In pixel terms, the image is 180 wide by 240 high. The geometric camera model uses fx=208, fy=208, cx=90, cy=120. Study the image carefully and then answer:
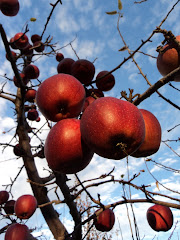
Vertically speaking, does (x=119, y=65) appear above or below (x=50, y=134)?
above

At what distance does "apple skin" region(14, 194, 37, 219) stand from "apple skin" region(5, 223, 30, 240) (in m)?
0.12

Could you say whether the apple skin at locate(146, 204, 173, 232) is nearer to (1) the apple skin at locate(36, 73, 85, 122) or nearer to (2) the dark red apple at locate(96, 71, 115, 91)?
(2) the dark red apple at locate(96, 71, 115, 91)

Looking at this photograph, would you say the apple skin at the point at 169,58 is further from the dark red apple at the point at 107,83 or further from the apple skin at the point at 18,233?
the apple skin at the point at 18,233

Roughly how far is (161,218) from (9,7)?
343cm

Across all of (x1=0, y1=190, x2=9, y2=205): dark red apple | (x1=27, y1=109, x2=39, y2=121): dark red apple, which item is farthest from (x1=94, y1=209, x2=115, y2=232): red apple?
(x1=27, y1=109, x2=39, y2=121): dark red apple

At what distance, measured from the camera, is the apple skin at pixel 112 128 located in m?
0.85

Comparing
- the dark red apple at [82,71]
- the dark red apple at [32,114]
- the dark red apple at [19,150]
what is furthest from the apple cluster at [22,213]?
the dark red apple at [82,71]

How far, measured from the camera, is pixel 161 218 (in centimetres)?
243

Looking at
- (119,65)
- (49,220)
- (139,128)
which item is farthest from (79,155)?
(49,220)

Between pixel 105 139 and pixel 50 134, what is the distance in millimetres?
312

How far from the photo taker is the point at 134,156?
122cm

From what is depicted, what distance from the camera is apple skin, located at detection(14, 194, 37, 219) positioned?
243cm

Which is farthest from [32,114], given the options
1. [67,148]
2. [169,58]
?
[67,148]

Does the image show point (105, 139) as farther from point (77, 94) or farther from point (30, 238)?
point (30, 238)
